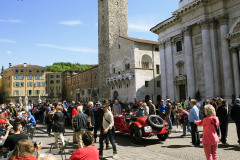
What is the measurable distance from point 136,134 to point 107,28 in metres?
39.9

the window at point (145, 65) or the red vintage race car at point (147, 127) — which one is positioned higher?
the window at point (145, 65)

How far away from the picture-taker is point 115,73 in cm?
4228

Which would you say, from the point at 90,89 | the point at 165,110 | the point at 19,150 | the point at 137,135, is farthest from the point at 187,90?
the point at 90,89

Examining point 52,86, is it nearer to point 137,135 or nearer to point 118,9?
point 118,9

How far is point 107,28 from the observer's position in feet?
151

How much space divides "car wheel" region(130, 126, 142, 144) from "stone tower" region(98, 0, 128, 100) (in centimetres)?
3577

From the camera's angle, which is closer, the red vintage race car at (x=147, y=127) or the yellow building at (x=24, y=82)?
the red vintage race car at (x=147, y=127)

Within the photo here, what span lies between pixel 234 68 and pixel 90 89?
42.9 meters

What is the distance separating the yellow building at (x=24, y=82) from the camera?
2675 inches

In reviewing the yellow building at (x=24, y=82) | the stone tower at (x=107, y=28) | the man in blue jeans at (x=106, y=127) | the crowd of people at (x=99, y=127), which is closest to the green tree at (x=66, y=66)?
the yellow building at (x=24, y=82)

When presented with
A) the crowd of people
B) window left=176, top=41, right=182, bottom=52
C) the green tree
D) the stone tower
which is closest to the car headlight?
the crowd of people

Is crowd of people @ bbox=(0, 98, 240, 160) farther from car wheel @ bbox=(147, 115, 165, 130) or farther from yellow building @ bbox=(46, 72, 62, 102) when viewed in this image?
yellow building @ bbox=(46, 72, 62, 102)

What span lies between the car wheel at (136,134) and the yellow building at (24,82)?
65408mm

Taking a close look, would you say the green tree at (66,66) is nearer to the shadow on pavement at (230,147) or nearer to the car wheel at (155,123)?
the car wheel at (155,123)
